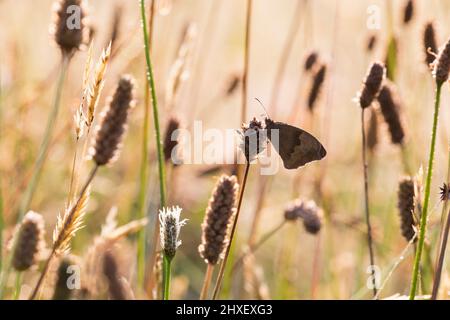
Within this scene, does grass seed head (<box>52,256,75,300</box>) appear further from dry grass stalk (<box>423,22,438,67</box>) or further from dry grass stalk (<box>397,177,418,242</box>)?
dry grass stalk (<box>423,22,438,67</box>)

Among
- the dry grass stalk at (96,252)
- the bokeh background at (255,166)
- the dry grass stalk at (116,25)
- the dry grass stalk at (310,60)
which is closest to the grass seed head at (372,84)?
the bokeh background at (255,166)

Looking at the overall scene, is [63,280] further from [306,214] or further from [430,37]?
[430,37]

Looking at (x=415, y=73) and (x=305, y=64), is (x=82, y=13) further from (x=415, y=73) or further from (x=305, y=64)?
(x=415, y=73)

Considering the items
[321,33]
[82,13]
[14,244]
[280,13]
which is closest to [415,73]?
[82,13]

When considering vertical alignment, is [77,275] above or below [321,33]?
below

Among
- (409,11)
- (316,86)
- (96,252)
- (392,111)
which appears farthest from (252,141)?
(409,11)

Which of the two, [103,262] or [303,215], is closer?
[103,262]

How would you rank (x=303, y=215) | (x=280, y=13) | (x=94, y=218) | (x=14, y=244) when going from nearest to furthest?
1. (x=14, y=244)
2. (x=303, y=215)
3. (x=94, y=218)
4. (x=280, y=13)

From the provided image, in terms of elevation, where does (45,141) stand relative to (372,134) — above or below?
below

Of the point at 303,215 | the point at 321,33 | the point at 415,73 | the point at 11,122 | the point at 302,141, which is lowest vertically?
the point at 303,215
